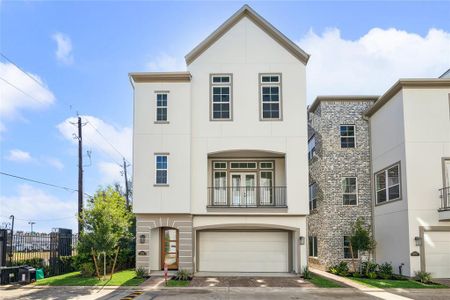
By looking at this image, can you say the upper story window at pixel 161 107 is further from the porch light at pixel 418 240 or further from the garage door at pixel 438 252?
the garage door at pixel 438 252

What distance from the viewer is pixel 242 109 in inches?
860

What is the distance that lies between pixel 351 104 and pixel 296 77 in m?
5.22

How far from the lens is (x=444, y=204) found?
2025cm

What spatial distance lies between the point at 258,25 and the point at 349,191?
405 inches

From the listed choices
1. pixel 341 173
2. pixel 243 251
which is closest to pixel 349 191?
pixel 341 173

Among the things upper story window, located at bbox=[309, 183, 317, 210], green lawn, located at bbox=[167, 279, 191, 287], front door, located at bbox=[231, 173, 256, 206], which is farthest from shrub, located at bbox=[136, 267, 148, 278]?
upper story window, located at bbox=[309, 183, 317, 210]

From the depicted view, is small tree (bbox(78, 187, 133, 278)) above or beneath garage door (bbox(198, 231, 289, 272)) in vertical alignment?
above

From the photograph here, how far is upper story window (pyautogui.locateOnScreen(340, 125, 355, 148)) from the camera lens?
2553 centimetres

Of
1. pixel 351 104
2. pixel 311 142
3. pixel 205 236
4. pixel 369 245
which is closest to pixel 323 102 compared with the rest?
pixel 351 104

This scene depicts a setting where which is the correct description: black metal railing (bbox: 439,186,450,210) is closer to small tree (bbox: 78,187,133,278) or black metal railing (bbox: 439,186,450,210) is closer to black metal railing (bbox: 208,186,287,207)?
black metal railing (bbox: 208,186,287,207)

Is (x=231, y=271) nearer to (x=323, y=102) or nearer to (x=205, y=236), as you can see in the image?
(x=205, y=236)

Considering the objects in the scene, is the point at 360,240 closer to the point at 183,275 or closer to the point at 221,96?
the point at 183,275

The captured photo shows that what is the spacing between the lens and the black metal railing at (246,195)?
22109 millimetres

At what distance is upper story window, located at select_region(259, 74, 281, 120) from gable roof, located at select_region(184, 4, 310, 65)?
1477 millimetres
